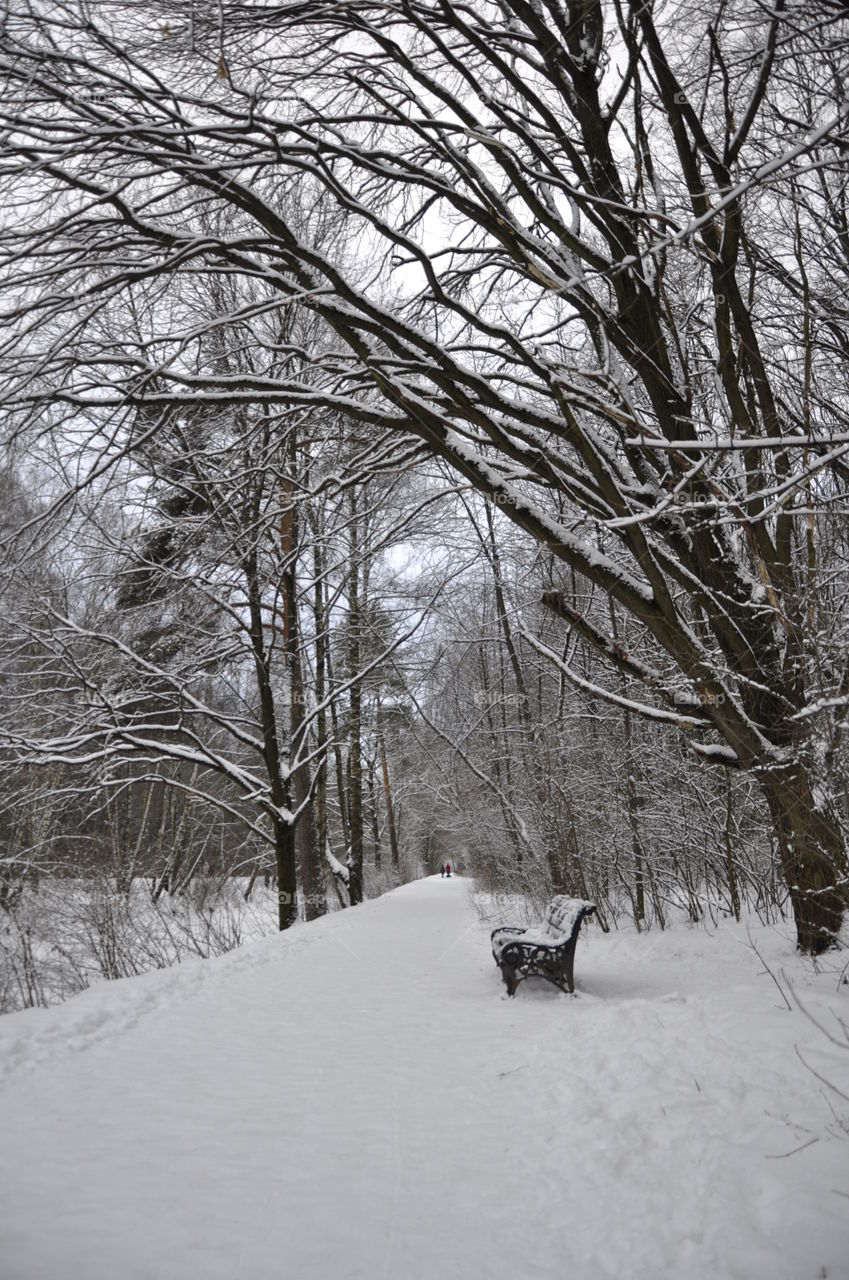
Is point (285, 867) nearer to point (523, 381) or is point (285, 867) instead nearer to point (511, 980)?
point (511, 980)

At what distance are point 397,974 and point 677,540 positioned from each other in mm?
5626

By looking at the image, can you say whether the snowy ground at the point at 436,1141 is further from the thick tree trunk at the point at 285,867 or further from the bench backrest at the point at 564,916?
the thick tree trunk at the point at 285,867

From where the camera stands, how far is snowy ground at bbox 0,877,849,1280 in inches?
84.0

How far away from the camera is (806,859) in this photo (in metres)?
4.39

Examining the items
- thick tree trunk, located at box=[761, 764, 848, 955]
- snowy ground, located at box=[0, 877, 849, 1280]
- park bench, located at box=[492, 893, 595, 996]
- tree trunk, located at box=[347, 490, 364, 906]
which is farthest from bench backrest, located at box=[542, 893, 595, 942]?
tree trunk, located at box=[347, 490, 364, 906]

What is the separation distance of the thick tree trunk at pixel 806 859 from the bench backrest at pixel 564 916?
192 centimetres

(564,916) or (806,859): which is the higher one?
(806,859)

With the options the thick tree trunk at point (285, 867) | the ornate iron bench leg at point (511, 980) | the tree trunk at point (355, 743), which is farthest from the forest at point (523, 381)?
the tree trunk at point (355, 743)

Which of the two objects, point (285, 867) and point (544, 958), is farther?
point (285, 867)

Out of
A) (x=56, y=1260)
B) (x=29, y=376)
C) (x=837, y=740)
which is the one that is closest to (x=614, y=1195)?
(x=56, y=1260)

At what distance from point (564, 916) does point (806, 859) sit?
2.78 m

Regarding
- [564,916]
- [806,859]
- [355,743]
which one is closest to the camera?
[806,859]

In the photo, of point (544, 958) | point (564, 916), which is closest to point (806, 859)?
point (544, 958)

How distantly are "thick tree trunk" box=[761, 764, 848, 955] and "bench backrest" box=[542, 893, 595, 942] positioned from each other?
1.92 m
